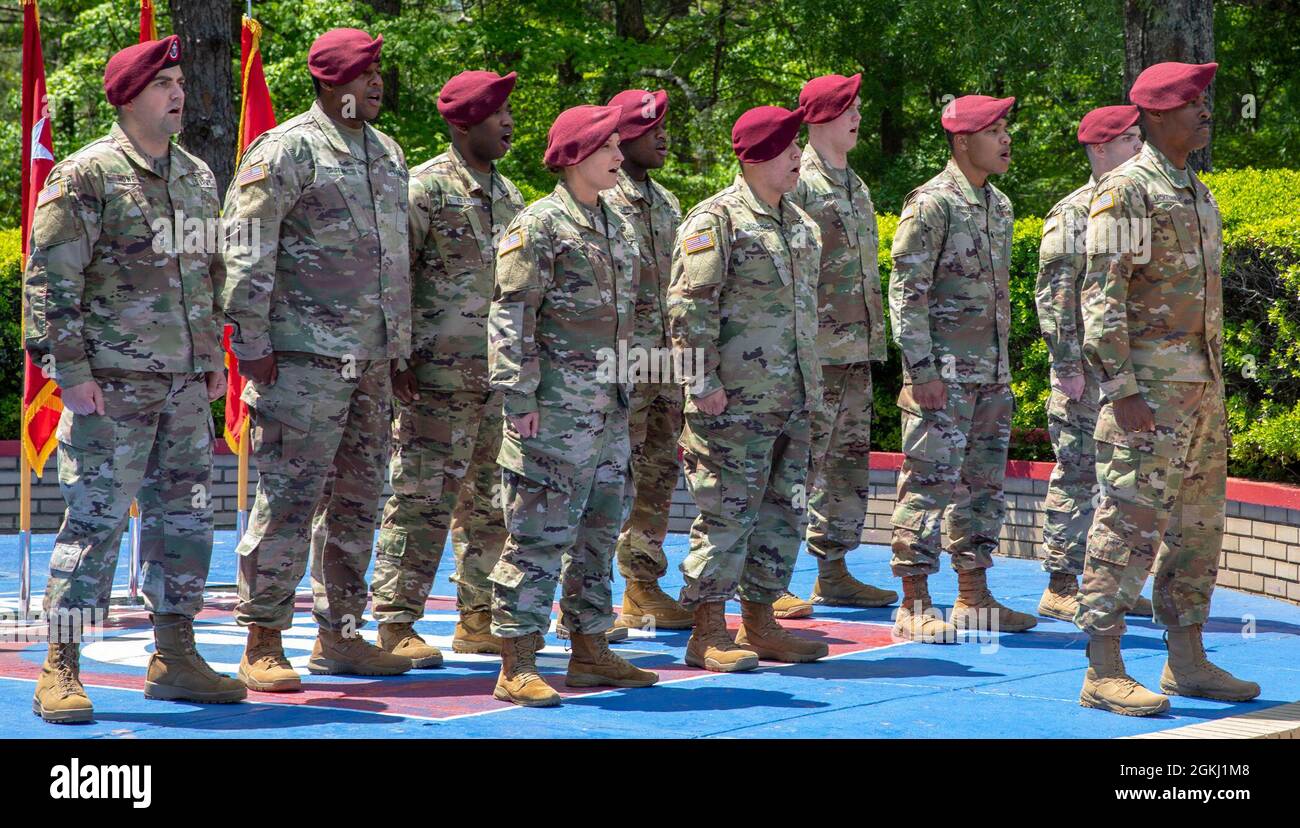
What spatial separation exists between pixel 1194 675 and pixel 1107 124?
3.44m

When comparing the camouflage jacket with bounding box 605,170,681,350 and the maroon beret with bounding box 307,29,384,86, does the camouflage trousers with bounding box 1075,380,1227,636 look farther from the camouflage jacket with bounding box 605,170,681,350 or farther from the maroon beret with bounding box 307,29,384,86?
the maroon beret with bounding box 307,29,384,86

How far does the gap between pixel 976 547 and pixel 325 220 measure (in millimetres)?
3940

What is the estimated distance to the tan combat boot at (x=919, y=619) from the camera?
8.42 meters

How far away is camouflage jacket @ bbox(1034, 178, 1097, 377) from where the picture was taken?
351 inches

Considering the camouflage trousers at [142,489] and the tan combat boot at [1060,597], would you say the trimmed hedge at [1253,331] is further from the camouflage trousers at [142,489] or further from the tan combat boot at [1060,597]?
the camouflage trousers at [142,489]

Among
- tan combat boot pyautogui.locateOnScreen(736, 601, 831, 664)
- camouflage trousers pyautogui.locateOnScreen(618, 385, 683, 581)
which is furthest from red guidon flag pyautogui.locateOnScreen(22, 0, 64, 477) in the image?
tan combat boot pyautogui.locateOnScreen(736, 601, 831, 664)

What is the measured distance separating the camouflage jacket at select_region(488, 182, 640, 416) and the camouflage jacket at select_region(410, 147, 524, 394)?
822 millimetres

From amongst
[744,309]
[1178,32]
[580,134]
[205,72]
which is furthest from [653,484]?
[205,72]

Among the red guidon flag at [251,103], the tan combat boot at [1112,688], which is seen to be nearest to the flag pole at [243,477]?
the red guidon flag at [251,103]

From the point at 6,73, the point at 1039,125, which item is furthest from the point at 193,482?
the point at 6,73

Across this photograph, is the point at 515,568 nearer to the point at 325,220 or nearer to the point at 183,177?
the point at 325,220

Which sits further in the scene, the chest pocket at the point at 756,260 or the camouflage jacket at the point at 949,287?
the camouflage jacket at the point at 949,287

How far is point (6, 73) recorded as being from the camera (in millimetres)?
32031

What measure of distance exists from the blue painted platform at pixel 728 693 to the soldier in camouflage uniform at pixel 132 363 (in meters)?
0.39
